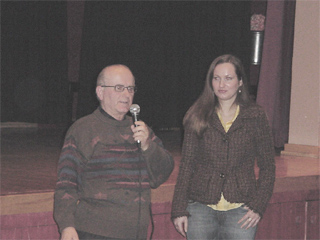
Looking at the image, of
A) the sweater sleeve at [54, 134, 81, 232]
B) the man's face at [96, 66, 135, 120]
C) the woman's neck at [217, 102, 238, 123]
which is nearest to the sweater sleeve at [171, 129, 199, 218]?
the woman's neck at [217, 102, 238, 123]

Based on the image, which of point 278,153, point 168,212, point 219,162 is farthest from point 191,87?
point 219,162

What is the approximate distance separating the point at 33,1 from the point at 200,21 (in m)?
2.45

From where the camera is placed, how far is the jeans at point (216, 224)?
2146mm

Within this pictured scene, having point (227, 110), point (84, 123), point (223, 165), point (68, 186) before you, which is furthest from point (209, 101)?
point (68, 186)

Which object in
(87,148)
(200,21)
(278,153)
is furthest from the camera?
(200,21)

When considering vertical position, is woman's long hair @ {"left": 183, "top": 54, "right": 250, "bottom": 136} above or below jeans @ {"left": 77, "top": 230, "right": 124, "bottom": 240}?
above

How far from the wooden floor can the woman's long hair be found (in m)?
0.97

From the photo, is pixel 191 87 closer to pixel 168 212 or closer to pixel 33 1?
pixel 33 1

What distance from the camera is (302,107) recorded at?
4.72 m

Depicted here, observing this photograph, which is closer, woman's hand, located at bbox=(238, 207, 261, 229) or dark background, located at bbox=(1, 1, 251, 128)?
woman's hand, located at bbox=(238, 207, 261, 229)

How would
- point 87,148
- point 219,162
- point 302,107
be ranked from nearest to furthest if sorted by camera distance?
point 87,148 < point 219,162 < point 302,107

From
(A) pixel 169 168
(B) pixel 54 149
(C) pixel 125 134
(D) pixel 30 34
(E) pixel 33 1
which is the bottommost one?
(B) pixel 54 149

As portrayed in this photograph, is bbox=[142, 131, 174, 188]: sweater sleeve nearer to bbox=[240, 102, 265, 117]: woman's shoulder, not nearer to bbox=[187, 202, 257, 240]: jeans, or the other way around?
bbox=[187, 202, 257, 240]: jeans

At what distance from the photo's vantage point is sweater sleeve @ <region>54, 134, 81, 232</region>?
1847 mm
